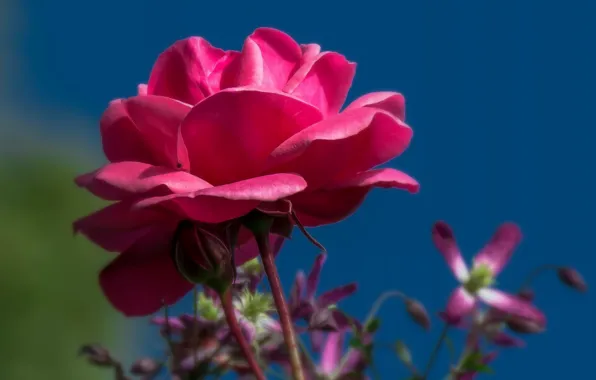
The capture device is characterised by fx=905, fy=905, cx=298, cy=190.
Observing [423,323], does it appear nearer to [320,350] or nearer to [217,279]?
[320,350]

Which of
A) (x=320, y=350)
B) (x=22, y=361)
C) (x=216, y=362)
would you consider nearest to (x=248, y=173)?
(x=216, y=362)

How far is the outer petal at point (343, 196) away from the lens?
0.42 metres

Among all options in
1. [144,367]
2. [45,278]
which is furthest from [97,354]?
[45,278]

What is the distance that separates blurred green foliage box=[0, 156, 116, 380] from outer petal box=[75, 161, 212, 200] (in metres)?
5.40

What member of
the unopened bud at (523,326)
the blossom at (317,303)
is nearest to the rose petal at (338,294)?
the blossom at (317,303)

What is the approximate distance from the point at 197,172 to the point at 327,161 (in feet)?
0.21

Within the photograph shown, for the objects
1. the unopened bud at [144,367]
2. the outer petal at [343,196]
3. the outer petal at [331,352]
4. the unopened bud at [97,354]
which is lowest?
the outer petal at [331,352]

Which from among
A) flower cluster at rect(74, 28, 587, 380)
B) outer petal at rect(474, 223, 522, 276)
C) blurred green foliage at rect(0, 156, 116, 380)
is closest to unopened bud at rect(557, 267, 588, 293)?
outer petal at rect(474, 223, 522, 276)

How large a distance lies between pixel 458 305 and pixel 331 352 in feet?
0.45

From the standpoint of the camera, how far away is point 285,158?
41cm

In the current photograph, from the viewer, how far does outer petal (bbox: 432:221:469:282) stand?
23.0 inches

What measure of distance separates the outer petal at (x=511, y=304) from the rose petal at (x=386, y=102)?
21 centimetres

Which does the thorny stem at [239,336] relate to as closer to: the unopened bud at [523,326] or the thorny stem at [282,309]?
the thorny stem at [282,309]

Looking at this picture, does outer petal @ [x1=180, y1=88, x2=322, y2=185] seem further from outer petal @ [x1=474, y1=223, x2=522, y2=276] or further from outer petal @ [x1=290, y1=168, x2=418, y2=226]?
outer petal @ [x1=474, y1=223, x2=522, y2=276]
